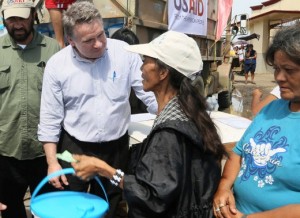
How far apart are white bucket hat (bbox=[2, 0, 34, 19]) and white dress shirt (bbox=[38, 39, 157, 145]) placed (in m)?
0.47

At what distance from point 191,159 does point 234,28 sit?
31.6 feet

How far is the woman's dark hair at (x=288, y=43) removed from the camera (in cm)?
158

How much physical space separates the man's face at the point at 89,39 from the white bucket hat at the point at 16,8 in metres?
0.52

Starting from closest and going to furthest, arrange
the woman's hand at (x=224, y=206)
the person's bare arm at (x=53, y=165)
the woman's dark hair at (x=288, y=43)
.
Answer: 1. the woman's dark hair at (x=288, y=43)
2. the woman's hand at (x=224, y=206)
3. the person's bare arm at (x=53, y=165)

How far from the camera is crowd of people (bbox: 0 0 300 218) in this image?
5.01ft

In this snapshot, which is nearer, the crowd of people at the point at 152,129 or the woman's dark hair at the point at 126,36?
the crowd of people at the point at 152,129

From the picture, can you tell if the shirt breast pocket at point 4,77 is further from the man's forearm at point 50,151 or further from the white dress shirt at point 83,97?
the man's forearm at point 50,151

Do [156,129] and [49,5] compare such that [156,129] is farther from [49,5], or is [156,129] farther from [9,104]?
[49,5]

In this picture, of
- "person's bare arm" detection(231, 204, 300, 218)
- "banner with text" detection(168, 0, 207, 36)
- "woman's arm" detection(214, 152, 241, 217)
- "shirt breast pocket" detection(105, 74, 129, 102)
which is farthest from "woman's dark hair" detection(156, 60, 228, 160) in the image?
"banner with text" detection(168, 0, 207, 36)

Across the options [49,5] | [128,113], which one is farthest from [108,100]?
[49,5]

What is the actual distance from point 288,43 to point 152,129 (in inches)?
27.5

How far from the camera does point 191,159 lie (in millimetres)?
1563

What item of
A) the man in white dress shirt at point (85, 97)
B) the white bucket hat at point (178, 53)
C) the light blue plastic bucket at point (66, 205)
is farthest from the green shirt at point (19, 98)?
the white bucket hat at point (178, 53)

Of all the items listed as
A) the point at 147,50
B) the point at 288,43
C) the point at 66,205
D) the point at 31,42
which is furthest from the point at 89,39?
the point at 288,43
